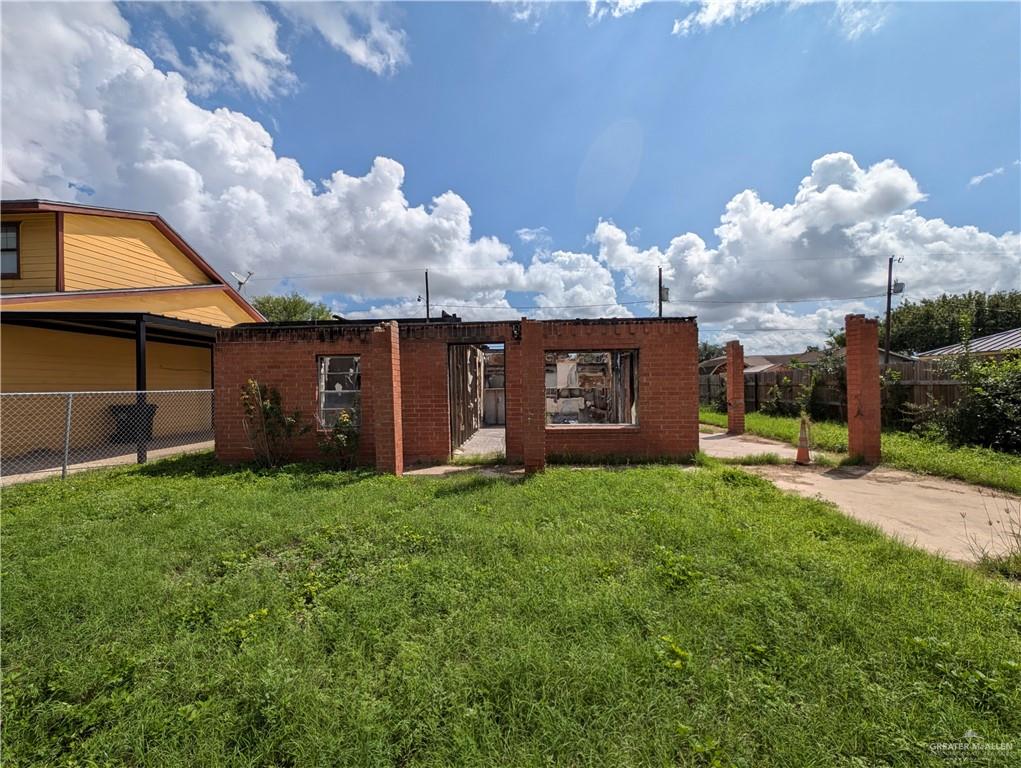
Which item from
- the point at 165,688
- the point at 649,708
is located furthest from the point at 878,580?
the point at 165,688

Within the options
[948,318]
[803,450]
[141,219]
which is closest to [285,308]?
[141,219]

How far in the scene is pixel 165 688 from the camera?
7.25 feet

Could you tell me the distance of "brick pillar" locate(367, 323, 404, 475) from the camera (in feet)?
22.2

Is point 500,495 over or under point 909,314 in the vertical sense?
under

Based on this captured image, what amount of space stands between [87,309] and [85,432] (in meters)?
3.32

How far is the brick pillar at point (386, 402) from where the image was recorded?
6754mm

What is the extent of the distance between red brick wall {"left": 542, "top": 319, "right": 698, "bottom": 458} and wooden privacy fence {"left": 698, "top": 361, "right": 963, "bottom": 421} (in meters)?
2.15

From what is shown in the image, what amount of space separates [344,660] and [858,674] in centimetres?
290

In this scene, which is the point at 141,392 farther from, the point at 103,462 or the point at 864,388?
the point at 864,388

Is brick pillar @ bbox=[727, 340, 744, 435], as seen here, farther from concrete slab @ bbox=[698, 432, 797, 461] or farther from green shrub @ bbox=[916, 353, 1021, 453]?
green shrub @ bbox=[916, 353, 1021, 453]

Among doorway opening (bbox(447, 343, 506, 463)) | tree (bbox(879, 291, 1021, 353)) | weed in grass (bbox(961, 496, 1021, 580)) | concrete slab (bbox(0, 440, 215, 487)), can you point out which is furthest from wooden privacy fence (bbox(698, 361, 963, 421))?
tree (bbox(879, 291, 1021, 353))

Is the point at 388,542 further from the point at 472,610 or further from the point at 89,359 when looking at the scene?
the point at 89,359

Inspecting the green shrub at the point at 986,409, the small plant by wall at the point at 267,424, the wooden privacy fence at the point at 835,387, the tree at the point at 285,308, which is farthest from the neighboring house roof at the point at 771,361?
the tree at the point at 285,308

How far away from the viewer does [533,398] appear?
269 inches
